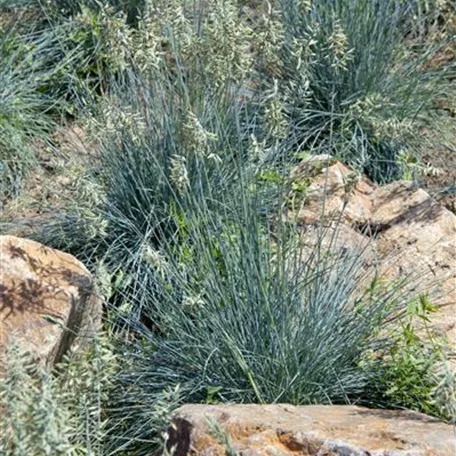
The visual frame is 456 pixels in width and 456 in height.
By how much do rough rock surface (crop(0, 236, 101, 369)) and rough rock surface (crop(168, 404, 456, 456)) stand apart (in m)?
0.76

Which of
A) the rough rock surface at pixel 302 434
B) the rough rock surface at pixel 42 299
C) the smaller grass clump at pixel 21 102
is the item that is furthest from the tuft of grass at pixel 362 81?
the rough rock surface at pixel 302 434

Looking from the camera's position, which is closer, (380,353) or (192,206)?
(380,353)

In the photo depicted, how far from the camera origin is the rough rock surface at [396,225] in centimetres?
486

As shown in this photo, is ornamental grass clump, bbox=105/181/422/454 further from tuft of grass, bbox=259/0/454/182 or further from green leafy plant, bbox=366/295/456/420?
tuft of grass, bbox=259/0/454/182

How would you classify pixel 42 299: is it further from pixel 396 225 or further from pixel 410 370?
pixel 396 225

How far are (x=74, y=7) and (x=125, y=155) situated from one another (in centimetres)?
197

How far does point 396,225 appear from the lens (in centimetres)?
523

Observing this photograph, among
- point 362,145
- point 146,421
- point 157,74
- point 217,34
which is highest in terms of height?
point 217,34

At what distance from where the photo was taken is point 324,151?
241 inches

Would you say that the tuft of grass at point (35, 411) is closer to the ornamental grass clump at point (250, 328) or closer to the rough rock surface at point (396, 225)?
the ornamental grass clump at point (250, 328)

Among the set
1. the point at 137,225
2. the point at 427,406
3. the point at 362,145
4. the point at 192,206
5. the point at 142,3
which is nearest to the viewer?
the point at 427,406

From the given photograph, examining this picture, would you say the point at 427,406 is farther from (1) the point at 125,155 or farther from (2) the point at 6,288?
(1) the point at 125,155

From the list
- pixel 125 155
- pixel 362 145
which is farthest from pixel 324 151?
pixel 125 155

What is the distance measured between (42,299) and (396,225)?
67.0 inches
